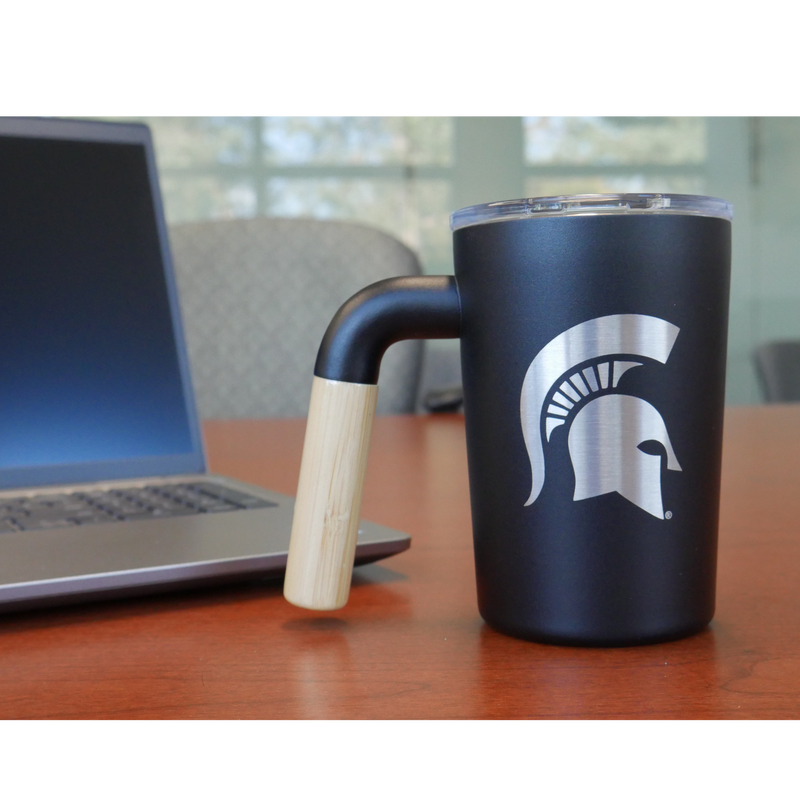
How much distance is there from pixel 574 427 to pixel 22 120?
0.45m

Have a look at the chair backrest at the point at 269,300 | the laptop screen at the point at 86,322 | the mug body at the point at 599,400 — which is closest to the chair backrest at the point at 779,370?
the chair backrest at the point at 269,300

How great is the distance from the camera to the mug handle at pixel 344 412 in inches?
12.3

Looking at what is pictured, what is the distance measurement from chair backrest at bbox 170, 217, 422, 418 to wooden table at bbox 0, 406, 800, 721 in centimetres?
120

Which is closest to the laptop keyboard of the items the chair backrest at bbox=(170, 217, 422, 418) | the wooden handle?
the wooden handle

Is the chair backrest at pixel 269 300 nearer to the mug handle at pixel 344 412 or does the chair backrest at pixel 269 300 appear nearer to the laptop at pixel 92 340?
the laptop at pixel 92 340

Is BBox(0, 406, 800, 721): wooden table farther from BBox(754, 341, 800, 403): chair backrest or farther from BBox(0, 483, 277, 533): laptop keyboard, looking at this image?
BBox(754, 341, 800, 403): chair backrest

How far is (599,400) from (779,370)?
214 centimetres

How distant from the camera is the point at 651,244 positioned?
28cm

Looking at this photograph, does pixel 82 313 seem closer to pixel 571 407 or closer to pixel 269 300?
pixel 571 407

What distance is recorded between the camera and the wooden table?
0.26 metres
